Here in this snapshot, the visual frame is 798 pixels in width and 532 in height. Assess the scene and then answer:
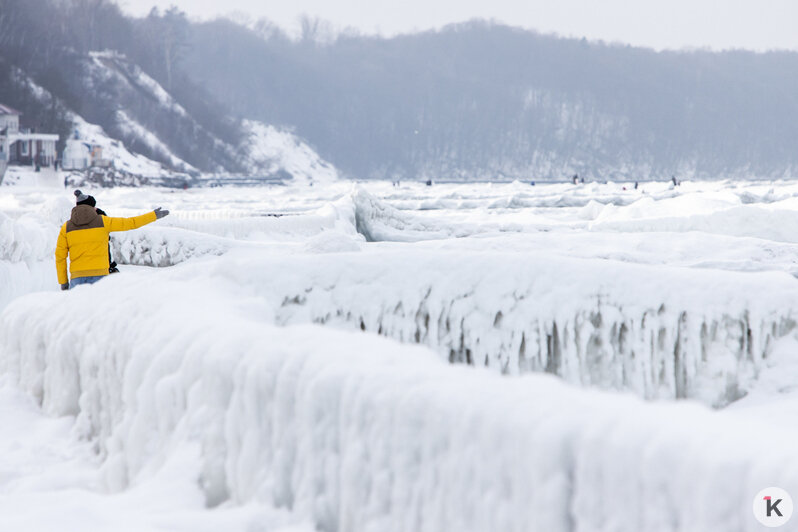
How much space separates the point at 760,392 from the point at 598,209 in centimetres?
1883

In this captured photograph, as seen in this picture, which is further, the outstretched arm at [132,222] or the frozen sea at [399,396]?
the outstretched arm at [132,222]

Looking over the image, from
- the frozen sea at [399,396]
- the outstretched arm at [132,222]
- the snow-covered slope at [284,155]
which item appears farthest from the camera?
the snow-covered slope at [284,155]

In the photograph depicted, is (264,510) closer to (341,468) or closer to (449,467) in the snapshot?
(341,468)

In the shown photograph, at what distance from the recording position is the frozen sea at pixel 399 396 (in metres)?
2.49

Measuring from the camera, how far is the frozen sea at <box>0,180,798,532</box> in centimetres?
249

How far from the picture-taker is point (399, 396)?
290 cm

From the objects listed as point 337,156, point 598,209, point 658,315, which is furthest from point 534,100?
point 658,315

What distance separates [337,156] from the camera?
136625 millimetres

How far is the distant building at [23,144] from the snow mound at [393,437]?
5396 cm

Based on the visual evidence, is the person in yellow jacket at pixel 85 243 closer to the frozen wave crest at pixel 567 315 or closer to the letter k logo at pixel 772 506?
the frozen wave crest at pixel 567 315

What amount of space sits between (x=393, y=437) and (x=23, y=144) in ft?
190

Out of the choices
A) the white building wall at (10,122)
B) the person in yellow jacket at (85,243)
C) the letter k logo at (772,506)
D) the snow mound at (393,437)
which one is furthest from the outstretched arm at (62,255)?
the white building wall at (10,122)

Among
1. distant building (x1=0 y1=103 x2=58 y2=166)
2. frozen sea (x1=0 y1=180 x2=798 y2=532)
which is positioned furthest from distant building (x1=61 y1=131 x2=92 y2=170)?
frozen sea (x1=0 y1=180 x2=798 y2=532)

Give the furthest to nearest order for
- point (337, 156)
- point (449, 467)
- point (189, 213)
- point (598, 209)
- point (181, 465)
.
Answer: point (337, 156), point (598, 209), point (189, 213), point (181, 465), point (449, 467)
